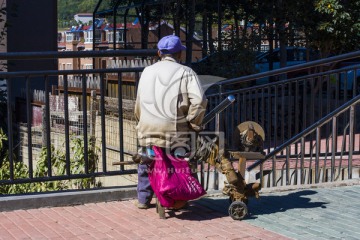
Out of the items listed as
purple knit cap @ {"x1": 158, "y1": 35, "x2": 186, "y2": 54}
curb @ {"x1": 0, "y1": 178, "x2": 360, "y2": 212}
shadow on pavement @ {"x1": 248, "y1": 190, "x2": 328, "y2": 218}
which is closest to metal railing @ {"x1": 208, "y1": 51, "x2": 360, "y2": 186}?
shadow on pavement @ {"x1": 248, "y1": 190, "x2": 328, "y2": 218}

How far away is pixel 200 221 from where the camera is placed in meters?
5.95

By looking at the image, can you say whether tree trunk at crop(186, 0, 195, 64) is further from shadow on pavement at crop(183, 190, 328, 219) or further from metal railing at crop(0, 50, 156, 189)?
shadow on pavement at crop(183, 190, 328, 219)

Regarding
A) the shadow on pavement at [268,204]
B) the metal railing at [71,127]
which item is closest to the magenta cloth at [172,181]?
the shadow on pavement at [268,204]

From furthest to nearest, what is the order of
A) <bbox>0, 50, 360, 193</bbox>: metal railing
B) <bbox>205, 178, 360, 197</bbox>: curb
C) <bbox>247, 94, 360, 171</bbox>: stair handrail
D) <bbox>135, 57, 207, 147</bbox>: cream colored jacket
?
<bbox>0, 50, 360, 193</bbox>: metal railing < <bbox>247, 94, 360, 171</bbox>: stair handrail < <bbox>205, 178, 360, 197</bbox>: curb < <bbox>135, 57, 207, 147</bbox>: cream colored jacket

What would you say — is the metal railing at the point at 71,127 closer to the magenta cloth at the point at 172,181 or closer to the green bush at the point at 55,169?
the green bush at the point at 55,169

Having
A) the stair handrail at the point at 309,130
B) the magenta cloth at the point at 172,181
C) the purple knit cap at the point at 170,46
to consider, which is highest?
the purple knit cap at the point at 170,46

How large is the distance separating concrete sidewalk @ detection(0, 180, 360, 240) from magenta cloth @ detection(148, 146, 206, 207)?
22cm

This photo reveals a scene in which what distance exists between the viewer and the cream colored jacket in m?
5.73

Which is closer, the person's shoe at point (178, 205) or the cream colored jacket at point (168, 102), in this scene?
the cream colored jacket at point (168, 102)

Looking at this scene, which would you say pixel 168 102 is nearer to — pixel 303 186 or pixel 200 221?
pixel 200 221

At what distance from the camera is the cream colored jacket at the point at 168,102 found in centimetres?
573

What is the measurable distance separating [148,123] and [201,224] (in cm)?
96

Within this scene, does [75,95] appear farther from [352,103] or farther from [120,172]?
[352,103]

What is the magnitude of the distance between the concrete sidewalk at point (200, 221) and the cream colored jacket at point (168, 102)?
2.31 ft
